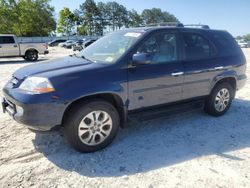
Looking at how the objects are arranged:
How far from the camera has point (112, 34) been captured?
4.86 meters

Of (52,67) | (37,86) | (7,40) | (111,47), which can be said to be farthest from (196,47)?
(7,40)

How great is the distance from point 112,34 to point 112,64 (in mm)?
1272

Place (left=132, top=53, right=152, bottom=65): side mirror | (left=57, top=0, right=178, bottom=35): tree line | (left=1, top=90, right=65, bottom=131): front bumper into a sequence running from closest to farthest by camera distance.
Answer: (left=1, top=90, right=65, bottom=131): front bumper < (left=132, top=53, right=152, bottom=65): side mirror < (left=57, top=0, right=178, bottom=35): tree line

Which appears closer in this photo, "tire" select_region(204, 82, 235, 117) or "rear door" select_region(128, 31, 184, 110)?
"rear door" select_region(128, 31, 184, 110)

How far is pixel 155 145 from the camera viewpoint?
161 inches

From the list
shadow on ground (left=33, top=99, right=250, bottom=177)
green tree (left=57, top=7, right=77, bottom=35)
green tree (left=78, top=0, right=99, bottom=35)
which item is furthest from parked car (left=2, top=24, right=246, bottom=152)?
green tree (left=78, top=0, right=99, bottom=35)

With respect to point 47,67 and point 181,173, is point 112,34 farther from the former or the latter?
point 181,173

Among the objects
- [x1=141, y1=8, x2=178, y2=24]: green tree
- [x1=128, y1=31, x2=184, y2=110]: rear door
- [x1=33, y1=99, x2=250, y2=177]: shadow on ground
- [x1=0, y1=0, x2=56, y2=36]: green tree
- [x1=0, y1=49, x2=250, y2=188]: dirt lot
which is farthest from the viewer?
[x1=141, y1=8, x2=178, y2=24]: green tree

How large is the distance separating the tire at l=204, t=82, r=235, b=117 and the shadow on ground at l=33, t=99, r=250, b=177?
0.55ft

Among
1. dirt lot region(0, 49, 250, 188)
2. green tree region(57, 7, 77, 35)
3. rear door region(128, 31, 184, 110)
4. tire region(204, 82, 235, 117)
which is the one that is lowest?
dirt lot region(0, 49, 250, 188)

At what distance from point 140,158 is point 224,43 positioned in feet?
10.3

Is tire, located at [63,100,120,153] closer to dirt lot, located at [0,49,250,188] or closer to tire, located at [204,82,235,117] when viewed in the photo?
dirt lot, located at [0,49,250,188]

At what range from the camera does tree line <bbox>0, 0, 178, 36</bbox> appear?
5553 centimetres

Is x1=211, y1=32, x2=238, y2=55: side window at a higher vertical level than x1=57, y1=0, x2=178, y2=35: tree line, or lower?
lower
